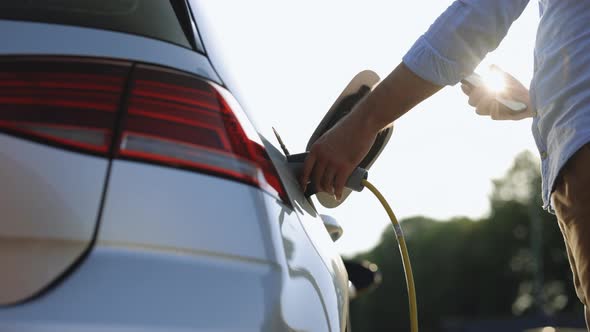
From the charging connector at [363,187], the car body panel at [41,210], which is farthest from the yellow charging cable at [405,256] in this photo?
Answer: the car body panel at [41,210]

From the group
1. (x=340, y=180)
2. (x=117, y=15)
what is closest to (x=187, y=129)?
(x=117, y=15)

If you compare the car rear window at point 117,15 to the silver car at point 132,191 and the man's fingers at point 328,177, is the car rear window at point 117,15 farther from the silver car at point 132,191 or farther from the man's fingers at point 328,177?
the man's fingers at point 328,177

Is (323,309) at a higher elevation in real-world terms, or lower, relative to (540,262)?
higher

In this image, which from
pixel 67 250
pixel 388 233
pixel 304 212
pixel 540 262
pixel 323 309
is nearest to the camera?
pixel 67 250

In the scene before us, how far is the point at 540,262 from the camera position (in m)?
64.4

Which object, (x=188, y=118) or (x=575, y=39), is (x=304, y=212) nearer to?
(x=188, y=118)

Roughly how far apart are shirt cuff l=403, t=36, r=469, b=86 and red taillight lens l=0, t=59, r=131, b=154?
31.0 inches

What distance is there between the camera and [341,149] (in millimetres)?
2406

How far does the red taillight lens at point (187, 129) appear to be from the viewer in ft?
5.91

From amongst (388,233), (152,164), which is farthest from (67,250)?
(388,233)

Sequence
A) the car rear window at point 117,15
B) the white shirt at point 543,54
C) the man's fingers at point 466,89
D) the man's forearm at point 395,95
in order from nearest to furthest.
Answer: the car rear window at point 117,15
the white shirt at point 543,54
the man's forearm at point 395,95
the man's fingers at point 466,89

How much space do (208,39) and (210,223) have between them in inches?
20.8

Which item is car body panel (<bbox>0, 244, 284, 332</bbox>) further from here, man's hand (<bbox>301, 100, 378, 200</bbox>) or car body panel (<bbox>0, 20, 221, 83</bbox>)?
man's hand (<bbox>301, 100, 378, 200</bbox>)

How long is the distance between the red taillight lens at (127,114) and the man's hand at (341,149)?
0.44m
